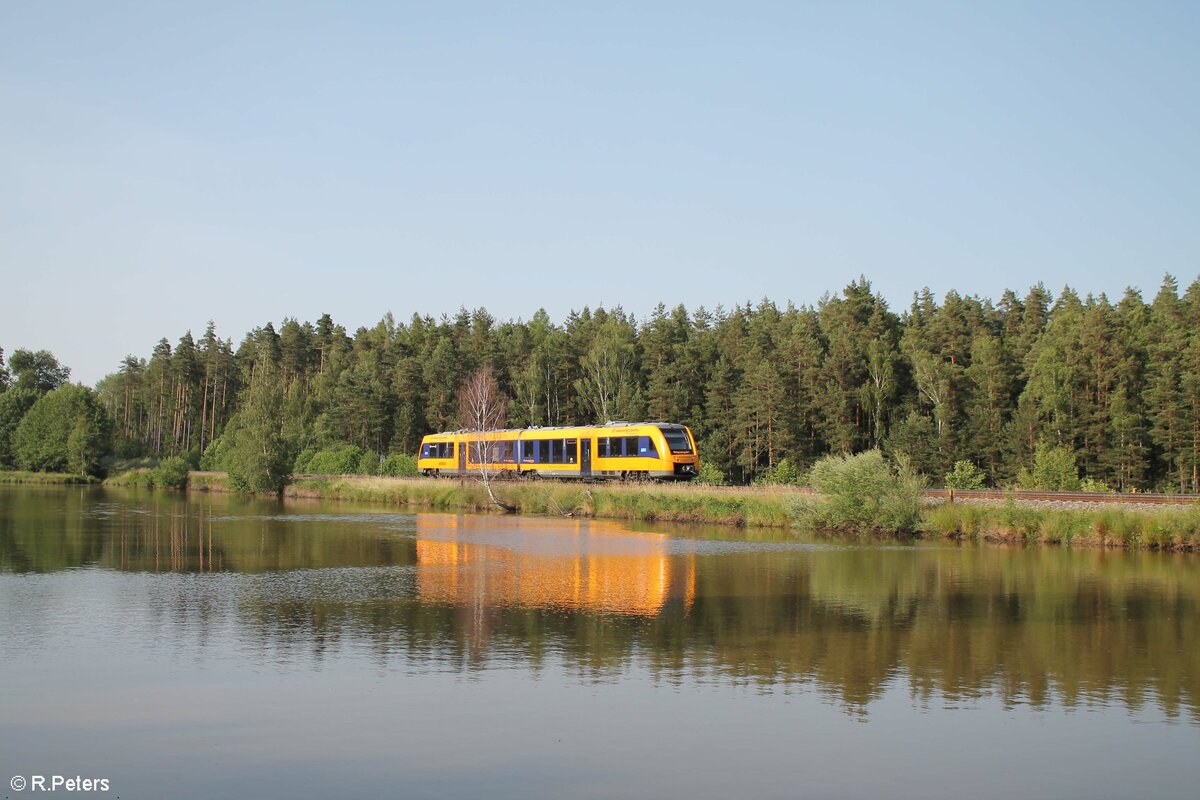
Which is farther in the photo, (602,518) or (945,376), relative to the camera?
(945,376)

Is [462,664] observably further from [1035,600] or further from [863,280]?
[863,280]

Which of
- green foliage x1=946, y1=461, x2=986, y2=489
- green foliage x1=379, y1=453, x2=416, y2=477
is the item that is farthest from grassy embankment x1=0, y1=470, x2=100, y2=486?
green foliage x1=946, y1=461, x2=986, y2=489

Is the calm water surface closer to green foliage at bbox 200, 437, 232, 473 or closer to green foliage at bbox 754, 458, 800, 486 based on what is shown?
green foliage at bbox 754, 458, 800, 486

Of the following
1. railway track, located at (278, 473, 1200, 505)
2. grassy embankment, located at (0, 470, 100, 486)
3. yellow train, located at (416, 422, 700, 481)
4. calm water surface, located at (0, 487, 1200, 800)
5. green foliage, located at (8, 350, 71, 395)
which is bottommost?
calm water surface, located at (0, 487, 1200, 800)

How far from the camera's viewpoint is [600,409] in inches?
3147

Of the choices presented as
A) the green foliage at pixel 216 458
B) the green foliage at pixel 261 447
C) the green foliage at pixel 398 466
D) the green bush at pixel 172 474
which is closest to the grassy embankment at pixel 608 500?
the green foliage at pixel 398 466

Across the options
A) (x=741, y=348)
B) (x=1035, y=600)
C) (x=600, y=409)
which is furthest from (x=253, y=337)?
(x=1035, y=600)

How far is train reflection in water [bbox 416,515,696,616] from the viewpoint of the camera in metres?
23.3

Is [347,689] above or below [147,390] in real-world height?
below

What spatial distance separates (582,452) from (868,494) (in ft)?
61.4

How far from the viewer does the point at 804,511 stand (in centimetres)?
4062

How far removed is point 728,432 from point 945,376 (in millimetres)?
14258

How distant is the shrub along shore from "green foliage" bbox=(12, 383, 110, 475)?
4289 centimetres

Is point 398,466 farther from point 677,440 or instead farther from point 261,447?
point 677,440
